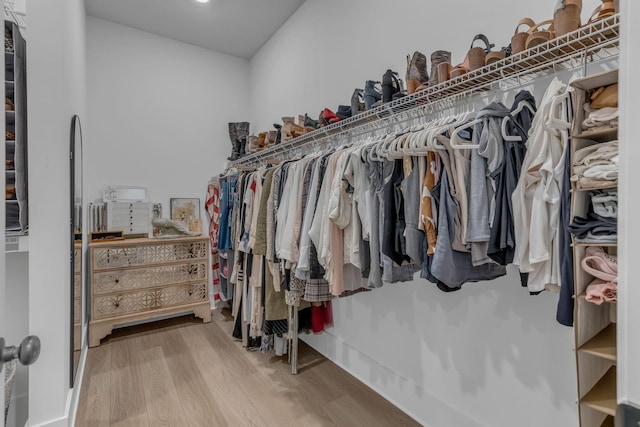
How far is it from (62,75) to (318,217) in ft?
4.76

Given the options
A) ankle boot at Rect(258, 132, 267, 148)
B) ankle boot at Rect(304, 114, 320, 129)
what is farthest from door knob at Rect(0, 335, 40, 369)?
ankle boot at Rect(258, 132, 267, 148)

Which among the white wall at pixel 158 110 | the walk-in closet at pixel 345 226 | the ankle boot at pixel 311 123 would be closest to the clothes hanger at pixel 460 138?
the walk-in closet at pixel 345 226

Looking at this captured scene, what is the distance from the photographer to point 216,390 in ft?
6.92

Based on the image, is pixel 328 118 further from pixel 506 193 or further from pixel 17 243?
pixel 17 243

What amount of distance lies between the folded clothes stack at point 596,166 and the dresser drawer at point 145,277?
10.4ft

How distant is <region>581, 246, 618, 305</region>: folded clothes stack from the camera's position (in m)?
0.86

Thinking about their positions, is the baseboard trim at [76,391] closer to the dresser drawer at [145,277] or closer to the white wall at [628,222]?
the dresser drawer at [145,277]

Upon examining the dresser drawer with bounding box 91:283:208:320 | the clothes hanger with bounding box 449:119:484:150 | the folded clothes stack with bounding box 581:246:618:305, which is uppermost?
the clothes hanger with bounding box 449:119:484:150

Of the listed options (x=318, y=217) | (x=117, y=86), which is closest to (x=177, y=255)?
(x=117, y=86)

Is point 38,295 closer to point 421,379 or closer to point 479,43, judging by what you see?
point 421,379

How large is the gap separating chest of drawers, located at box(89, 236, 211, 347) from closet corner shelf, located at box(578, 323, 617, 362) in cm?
310

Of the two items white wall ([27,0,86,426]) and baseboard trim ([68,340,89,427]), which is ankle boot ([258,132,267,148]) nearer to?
white wall ([27,0,86,426])

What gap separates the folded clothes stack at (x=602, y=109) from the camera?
874 mm

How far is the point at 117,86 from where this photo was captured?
3332 mm
